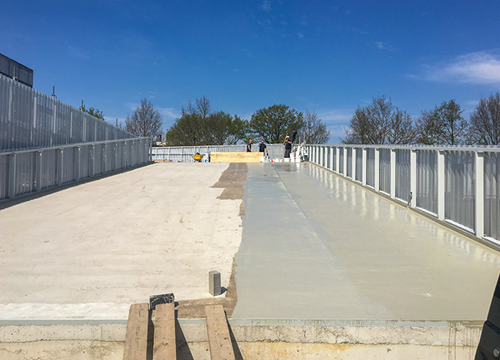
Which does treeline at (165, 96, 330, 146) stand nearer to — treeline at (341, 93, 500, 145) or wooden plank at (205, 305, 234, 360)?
treeline at (341, 93, 500, 145)

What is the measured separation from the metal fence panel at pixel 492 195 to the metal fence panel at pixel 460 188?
13.4 inches

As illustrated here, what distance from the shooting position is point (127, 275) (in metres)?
4.56

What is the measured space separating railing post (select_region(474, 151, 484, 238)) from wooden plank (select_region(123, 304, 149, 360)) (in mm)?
5199

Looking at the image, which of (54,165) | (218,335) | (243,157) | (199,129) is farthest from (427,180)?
(199,129)

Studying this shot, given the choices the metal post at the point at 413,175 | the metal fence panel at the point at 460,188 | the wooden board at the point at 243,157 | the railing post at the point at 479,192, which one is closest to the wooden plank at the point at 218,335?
the railing post at the point at 479,192

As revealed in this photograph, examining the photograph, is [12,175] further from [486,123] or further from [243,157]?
[486,123]

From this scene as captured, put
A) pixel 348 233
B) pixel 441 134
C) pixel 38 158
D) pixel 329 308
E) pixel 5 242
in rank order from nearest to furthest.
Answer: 1. pixel 329 308
2. pixel 5 242
3. pixel 348 233
4. pixel 38 158
5. pixel 441 134

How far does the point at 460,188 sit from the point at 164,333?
5.56 m

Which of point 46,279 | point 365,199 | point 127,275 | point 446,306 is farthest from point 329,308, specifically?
point 365,199

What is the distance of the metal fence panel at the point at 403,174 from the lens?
28.2ft

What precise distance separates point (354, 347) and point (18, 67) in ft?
52.0

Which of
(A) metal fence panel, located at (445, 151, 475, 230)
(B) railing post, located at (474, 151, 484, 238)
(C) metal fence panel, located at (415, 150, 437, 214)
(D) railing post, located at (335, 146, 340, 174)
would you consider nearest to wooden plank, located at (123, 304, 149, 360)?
(B) railing post, located at (474, 151, 484, 238)

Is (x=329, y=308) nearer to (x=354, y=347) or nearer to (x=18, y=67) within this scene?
(x=354, y=347)

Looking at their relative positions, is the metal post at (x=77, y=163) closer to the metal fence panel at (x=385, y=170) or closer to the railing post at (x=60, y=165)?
the railing post at (x=60, y=165)
